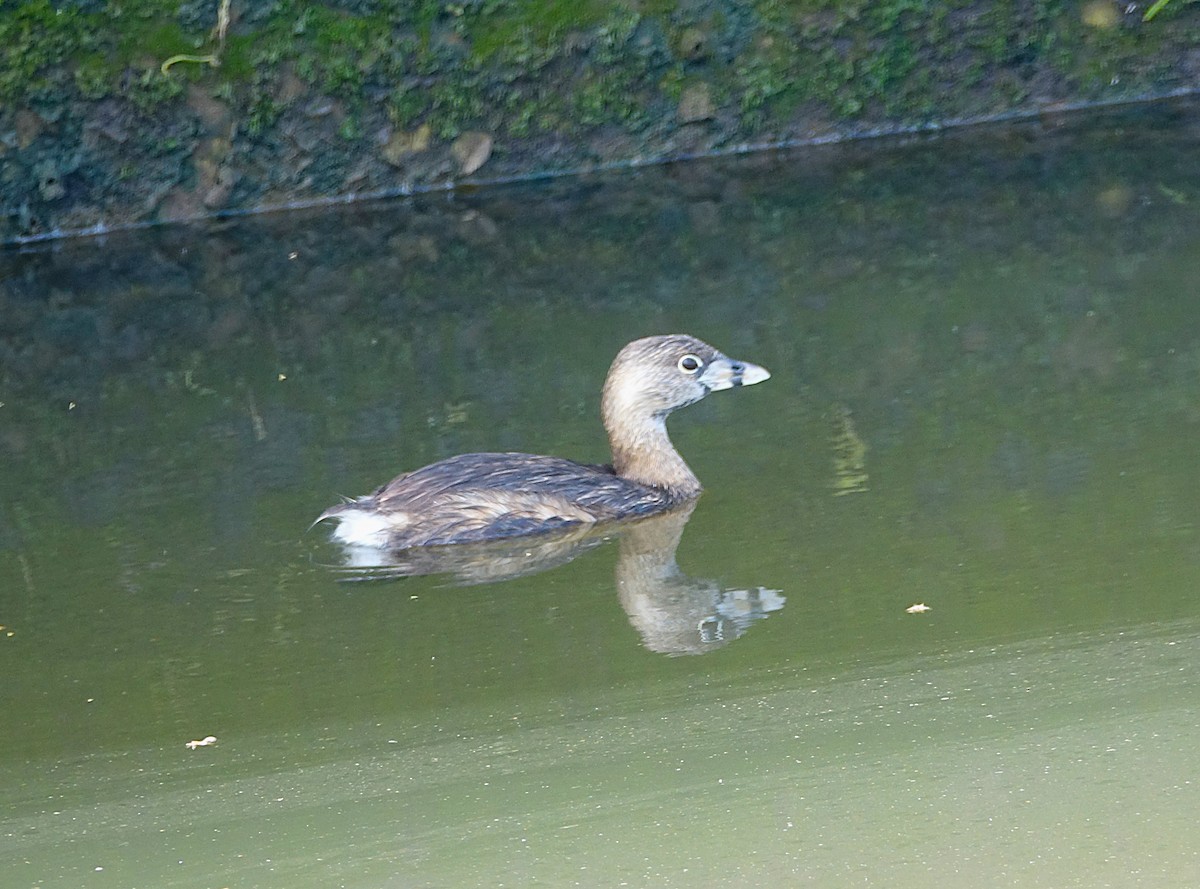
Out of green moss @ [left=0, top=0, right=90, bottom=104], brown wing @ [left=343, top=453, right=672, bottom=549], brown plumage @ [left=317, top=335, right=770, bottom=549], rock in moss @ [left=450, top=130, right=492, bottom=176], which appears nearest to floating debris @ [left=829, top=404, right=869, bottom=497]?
brown plumage @ [left=317, top=335, right=770, bottom=549]

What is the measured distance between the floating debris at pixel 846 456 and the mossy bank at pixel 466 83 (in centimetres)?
710

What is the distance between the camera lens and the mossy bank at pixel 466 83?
45.1ft

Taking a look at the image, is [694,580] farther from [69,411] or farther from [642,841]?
[69,411]

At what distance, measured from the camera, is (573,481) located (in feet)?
23.2

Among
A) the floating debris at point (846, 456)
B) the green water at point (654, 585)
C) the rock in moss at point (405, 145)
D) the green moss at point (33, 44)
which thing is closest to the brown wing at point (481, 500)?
the green water at point (654, 585)

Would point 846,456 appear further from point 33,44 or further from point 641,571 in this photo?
point 33,44

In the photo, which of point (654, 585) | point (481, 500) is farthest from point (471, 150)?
point (654, 585)

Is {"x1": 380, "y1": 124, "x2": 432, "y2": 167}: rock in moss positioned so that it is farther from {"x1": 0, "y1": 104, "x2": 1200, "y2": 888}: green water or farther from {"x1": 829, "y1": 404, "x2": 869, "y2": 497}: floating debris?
{"x1": 829, "y1": 404, "x2": 869, "y2": 497}: floating debris

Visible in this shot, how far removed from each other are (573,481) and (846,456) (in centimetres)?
106

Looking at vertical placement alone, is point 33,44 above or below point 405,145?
above

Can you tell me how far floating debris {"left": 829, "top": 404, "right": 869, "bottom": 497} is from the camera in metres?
6.84

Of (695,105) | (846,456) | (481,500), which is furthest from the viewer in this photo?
(695,105)

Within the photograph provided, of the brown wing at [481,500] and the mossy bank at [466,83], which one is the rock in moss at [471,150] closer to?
the mossy bank at [466,83]

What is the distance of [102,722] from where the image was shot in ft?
17.9
